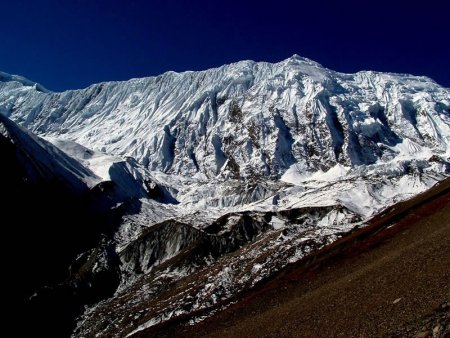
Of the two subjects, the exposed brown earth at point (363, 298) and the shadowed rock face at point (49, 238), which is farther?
the shadowed rock face at point (49, 238)

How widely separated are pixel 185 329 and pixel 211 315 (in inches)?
164

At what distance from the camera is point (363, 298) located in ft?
124

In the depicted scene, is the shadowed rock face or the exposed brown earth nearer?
the exposed brown earth

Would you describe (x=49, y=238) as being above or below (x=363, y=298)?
above

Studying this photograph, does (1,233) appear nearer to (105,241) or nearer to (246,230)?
(105,241)

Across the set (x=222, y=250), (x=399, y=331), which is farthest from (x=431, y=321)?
(x=222, y=250)

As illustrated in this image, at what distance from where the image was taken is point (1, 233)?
147 m

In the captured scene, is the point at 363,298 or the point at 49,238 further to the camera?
the point at 49,238

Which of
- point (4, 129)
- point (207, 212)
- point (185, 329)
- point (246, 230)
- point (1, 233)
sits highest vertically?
point (4, 129)

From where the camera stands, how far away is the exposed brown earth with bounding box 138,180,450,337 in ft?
96.7

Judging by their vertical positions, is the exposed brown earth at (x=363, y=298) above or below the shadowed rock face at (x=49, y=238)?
below

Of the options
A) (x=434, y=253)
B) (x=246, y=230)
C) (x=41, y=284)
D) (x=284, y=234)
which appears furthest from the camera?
→ (x=246, y=230)

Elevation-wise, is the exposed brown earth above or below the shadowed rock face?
below

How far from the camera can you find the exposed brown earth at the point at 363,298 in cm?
2948
